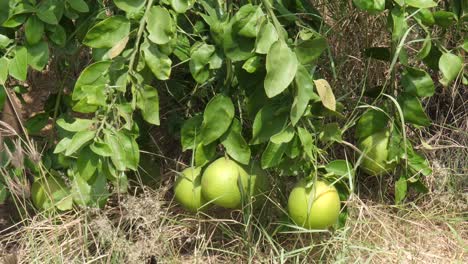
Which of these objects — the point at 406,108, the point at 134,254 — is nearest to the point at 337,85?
the point at 406,108

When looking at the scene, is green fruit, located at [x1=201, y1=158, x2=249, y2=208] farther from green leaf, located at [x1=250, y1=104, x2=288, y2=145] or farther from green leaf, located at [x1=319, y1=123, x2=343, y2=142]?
green leaf, located at [x1=319, y1=123, x2=343, y2=142]

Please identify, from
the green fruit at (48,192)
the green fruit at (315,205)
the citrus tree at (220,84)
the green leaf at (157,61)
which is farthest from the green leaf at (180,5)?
the green fruit at (48,192)

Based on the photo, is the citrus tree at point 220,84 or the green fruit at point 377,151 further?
the green fruit at point 377,151

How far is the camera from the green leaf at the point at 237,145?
209cm

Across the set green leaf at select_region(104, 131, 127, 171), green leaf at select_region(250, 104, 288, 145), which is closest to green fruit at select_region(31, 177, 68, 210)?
green leaf at select_region(104, 131, 127, 171)

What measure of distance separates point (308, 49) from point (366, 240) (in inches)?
27.3

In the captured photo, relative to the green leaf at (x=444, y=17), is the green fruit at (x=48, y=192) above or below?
below

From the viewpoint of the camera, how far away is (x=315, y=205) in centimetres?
204

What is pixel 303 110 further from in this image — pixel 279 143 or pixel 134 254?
pixel 134 254

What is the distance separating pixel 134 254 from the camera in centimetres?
219

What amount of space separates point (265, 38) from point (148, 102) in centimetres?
36

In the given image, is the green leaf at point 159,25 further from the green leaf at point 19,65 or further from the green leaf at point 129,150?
the green leaf at point 19,65

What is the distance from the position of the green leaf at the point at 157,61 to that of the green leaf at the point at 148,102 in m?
0.05

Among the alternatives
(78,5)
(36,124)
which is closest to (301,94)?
(78,5)
